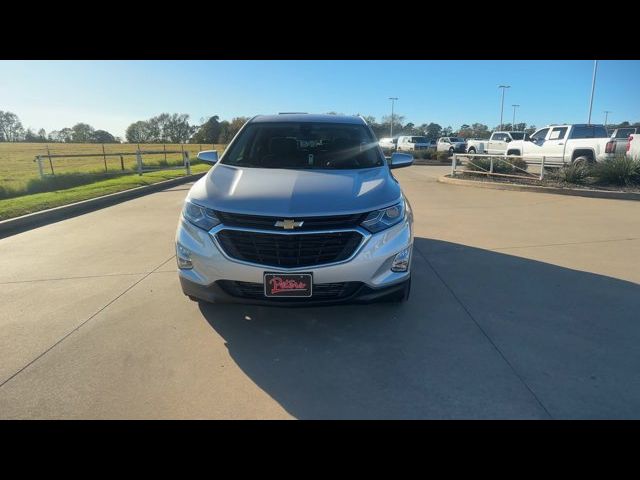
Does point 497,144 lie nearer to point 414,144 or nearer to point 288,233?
point 414,144

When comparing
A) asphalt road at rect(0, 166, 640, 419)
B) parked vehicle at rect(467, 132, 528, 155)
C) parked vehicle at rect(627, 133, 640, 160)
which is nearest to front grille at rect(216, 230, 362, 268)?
asphalt road at rect(0, 166, 640, 419)

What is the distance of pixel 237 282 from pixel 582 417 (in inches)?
91.4

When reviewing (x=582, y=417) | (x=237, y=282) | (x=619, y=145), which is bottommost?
(x=582, y=417)

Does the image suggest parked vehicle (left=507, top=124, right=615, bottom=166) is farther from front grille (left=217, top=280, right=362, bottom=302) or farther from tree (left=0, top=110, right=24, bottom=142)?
tree (left=0, top=110, right=24, bottom=142)

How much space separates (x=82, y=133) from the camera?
82.8 metres

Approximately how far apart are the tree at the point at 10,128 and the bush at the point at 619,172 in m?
93.7

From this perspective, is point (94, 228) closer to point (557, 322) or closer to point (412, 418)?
point (412, 418)

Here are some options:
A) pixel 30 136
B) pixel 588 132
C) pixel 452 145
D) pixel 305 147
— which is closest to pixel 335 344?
pixel 305 147

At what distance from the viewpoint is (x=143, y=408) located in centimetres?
236

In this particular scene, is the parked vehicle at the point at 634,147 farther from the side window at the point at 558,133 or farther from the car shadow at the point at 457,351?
the car shadow at the point at 457,351

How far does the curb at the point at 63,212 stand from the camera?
22.8 feet

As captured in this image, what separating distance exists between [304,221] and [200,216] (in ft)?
2.78

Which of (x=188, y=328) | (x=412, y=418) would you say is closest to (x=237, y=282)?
(x=188, y=328)

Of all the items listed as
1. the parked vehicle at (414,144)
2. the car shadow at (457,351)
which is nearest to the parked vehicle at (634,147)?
the car shadow at (457,351)
